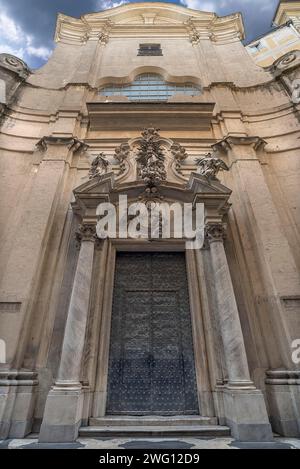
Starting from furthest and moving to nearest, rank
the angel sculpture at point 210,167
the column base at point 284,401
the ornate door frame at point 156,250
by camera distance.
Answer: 1. the angel sculpture at point 210,167
2. the ornate door frame at point 156,250
3. the column base at point 284,401

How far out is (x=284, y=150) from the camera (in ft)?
24.4

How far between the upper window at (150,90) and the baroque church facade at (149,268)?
881mm

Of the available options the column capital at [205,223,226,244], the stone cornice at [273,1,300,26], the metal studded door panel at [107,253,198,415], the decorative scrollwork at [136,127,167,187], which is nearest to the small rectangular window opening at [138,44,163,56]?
the decorative scrollwork at [136,127,167,187]

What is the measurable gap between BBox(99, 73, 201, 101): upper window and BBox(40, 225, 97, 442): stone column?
726 centimetres

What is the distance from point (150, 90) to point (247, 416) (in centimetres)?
1074

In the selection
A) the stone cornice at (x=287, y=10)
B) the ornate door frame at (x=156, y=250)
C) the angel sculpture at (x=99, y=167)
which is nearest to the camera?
the ornate door frame at (x=156, y=250)

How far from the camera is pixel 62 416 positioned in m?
3.82

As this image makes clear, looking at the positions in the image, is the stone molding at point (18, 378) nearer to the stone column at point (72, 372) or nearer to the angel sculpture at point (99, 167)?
the stone column at point (72, 372)

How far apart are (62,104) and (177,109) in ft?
12.2

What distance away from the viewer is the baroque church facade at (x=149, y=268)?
4348 mm

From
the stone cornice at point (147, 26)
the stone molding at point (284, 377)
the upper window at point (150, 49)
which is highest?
the stone cornice at point (147, 26)

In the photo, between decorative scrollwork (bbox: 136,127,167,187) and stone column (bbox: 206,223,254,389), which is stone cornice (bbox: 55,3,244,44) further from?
stone column (bbox: 206,223,254,389)

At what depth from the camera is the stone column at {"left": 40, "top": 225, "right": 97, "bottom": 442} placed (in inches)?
148

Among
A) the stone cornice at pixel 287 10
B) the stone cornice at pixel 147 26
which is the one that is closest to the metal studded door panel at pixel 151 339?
the stone cornice at pixel 147 26
